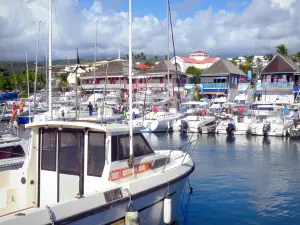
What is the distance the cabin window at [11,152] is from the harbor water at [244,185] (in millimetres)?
7708

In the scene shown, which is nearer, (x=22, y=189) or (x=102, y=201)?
Result: (x=102, y=201)

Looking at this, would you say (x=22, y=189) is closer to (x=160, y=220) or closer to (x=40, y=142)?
(x=40, y=142)

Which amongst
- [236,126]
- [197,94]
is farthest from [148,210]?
[197,94]

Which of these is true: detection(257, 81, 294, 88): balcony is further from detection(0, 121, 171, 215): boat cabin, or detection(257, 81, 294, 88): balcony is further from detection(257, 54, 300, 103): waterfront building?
detection(0, 121, 171, 215): boat cabin

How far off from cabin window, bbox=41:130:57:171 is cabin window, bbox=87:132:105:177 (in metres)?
0.93

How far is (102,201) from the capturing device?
760cm

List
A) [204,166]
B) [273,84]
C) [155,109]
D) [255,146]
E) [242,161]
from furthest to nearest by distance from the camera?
[273,84]
[155,109]
[255,146]
[242,161]
[204,166]

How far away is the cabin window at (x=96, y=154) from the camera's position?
340 inches

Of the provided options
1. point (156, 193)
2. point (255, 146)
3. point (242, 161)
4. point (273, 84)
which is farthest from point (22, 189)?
point (273, 84)

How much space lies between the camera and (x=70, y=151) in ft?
28.7

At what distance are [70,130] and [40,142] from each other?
3.13ft

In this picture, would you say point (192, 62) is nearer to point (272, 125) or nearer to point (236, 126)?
point (236, 126)

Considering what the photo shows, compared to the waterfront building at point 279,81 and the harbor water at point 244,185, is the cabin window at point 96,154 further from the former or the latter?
the waterfront building at point 279,81

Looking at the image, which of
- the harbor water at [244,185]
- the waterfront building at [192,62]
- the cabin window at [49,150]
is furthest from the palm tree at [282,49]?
the cabin window at [49,150]
